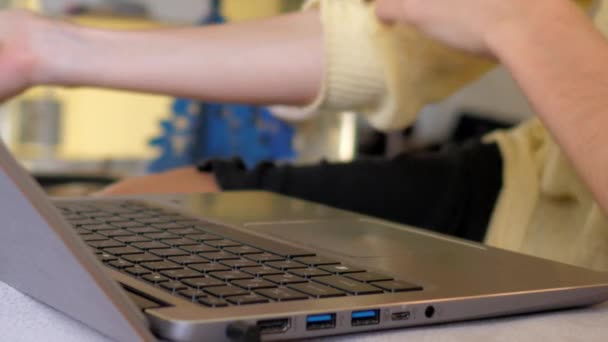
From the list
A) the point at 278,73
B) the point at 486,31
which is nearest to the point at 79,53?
the point at 278,73

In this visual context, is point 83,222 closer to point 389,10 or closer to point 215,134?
point 389,10

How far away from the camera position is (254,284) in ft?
1.25

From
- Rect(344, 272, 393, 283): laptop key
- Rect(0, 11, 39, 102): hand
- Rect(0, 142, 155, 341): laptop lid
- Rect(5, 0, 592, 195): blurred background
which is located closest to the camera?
Rect(0, 142, 155, 341): laptop lid

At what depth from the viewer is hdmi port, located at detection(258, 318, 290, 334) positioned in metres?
0.34

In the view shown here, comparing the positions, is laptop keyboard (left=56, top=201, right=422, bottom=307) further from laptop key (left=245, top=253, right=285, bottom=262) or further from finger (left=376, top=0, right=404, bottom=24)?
finger (left=376, top=0, right=404, bottom=24)

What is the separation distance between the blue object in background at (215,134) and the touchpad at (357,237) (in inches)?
43.6

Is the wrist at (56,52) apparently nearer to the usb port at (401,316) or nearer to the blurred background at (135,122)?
the usb port at (401,316)

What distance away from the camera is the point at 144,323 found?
1.08ft

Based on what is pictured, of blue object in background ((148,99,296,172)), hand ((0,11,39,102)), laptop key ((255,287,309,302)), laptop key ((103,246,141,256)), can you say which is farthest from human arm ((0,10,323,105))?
blue object in background ((148,99,296,172))

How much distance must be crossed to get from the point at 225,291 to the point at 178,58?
1.46ft

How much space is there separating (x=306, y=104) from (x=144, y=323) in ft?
1.76

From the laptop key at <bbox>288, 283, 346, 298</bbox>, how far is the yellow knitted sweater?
1.35ft

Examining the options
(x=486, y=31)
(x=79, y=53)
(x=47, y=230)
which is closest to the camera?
(x=47, y=230)

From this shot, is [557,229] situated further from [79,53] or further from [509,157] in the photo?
[79,53]
